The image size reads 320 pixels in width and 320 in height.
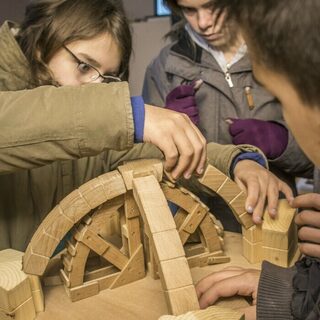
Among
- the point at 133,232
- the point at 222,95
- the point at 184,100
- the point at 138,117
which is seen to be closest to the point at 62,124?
the point at 138,117

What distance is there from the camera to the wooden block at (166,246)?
24.8 inches

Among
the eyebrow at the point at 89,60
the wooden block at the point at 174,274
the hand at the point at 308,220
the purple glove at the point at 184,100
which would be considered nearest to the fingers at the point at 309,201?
the hand at the point at 308,220

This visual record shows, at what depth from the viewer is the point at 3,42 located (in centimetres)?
92

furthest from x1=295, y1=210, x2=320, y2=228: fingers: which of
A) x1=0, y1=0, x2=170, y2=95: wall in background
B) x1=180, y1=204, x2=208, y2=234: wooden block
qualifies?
x1=0, y1=0, x2=170, y2=95: wall in background

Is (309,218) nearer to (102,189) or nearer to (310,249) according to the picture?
(310,249)

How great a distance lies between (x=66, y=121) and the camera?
661mm

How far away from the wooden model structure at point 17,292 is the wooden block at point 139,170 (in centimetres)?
22

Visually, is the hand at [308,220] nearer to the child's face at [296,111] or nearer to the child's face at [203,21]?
the child's face at [296,111]

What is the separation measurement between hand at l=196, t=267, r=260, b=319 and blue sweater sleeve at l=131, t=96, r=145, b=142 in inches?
10.7

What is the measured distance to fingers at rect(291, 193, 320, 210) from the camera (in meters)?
0.84

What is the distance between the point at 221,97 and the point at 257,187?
0.48 metres

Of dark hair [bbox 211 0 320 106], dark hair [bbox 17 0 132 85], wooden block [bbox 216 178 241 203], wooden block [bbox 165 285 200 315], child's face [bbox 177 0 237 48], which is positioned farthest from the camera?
child's face [bbox 177 0 237 48]

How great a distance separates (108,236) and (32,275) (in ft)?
0.74

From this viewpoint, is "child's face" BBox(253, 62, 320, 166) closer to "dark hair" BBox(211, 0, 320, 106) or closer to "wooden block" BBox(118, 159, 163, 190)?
"dark hair" BBox(211, 0, 320, 106)
